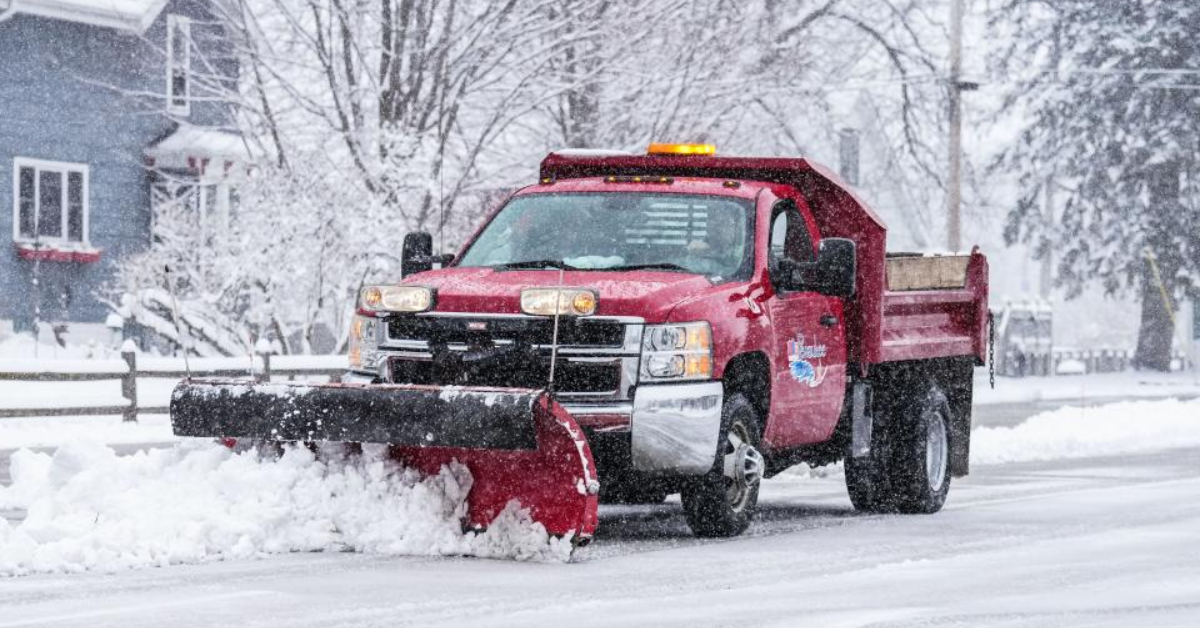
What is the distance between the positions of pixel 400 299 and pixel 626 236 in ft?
5.06

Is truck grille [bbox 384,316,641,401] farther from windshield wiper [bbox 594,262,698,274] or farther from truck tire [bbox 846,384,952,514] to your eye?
truck tire [bbox 846,384,952,514]

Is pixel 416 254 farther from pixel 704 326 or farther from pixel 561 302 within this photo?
pixel 704 326

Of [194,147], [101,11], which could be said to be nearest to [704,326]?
[194,147]

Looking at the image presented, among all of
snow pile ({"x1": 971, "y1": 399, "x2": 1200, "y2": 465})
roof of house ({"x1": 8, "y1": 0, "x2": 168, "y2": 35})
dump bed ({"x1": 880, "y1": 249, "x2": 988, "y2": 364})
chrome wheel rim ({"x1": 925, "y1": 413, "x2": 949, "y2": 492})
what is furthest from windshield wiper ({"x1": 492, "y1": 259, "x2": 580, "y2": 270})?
roof of house ({"x1": 8, "y1": 0, "x2": 168, "y2": 35})

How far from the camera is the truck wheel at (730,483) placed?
37.0ft

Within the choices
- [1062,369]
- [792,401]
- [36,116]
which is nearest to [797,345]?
[792,401]

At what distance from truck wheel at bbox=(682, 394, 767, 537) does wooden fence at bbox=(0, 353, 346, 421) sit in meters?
10.5

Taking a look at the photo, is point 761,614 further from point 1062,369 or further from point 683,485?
point 1062,369

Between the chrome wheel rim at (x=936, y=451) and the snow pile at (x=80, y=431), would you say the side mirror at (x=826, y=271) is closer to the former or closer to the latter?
the chrome wheel rim at (x=936, y=451)

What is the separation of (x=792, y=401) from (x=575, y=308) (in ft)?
6.68

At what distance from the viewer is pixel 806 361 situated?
40.6 feet

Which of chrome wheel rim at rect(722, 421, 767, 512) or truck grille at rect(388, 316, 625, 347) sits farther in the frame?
chrome wheel rim at rect(722, 421, 767, 512)

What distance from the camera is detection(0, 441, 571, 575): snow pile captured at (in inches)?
400

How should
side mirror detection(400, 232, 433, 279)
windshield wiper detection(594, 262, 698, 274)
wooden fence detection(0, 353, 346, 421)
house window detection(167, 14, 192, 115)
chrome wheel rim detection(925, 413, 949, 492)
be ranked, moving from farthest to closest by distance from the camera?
house window detection(167, 14, 192, 115)
wooden fence detection(0, 353, 346, 421)
chrome wheel rim detection(925, 413, 949, 492)
side mirror detection(400, 232, 433, 279)
windshield wiper detection(594, 262, 698, 274)
